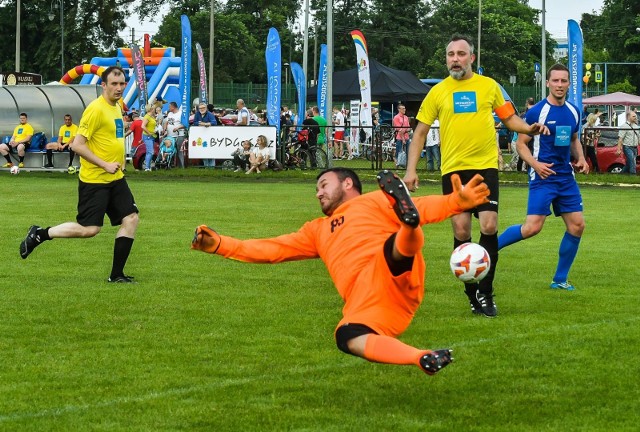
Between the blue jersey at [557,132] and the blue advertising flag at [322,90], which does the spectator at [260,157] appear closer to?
the blue advertising flag at [322,90]

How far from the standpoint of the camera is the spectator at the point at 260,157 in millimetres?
32875

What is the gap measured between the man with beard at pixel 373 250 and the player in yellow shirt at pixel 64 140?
27.7 metres

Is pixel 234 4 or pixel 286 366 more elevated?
pixel 234 4

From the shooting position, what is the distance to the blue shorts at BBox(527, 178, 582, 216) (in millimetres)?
11258

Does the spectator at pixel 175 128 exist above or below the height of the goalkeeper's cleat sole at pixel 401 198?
above

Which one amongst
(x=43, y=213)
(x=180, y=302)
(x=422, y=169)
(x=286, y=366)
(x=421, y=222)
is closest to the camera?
(x=421, y=222)

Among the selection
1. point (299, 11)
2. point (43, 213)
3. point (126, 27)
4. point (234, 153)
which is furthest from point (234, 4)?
point (43, 213)

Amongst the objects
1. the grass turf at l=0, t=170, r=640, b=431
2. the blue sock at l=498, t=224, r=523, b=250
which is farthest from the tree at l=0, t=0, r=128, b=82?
the blue sock at l=498, t=224, r=523, b=250

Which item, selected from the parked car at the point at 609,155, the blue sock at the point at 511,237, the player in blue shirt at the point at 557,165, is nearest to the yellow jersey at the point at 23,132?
the parked car at the point at 609,155

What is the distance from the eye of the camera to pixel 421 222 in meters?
6.00

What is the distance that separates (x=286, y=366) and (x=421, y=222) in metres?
2.09

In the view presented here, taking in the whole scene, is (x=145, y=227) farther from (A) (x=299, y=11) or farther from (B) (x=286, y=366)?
(A) (x=299, y=11)

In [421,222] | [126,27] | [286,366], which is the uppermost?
[126,27]

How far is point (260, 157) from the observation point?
33.1 meters
